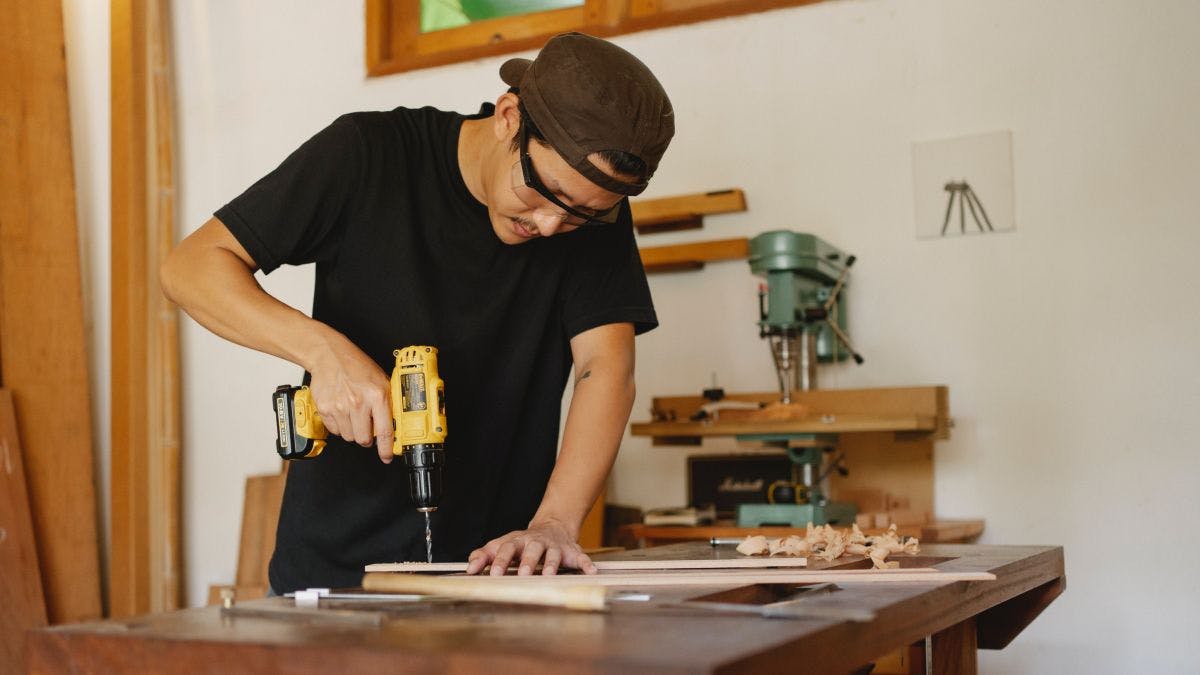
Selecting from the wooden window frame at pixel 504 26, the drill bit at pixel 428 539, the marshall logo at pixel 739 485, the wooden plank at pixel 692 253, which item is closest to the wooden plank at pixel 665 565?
the drill bit at pixel 428 539

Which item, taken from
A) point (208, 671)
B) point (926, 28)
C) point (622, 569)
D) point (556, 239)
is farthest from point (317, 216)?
point (926, 28)

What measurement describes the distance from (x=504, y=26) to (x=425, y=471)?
2945mm

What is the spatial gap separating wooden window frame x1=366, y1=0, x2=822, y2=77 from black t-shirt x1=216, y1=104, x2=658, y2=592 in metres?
2.05

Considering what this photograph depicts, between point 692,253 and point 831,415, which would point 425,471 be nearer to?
point 831,415

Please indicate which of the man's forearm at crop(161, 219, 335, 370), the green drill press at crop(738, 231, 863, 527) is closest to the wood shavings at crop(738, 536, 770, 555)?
the man's forearm at crop(161, 219, 335, 370)

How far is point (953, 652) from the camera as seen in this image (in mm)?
1965

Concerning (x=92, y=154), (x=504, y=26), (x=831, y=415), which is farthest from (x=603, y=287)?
(x=92, y=154)

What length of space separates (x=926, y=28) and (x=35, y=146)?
10.0ft

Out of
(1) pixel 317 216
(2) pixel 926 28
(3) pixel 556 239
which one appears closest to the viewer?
(1) pixel 317 216

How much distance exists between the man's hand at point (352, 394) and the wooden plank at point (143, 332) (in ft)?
9.76

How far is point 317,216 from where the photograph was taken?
193 centimetres

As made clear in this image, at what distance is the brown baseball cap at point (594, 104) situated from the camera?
5.62 ft

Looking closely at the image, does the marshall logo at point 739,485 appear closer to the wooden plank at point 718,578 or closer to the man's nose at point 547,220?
the man's nose at point 547,220

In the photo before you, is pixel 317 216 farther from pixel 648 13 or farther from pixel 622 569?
pixel 648 13
